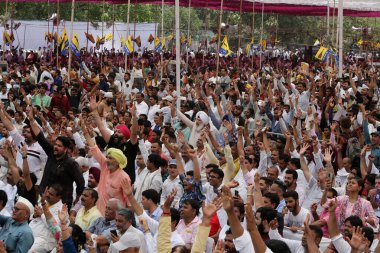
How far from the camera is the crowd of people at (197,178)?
8.73 m

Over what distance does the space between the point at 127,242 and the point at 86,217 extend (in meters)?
1.87

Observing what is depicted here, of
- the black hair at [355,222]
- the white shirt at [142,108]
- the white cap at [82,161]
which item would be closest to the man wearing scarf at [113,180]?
the white cap at [82,161]

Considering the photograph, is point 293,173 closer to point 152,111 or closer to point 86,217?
point 86,217

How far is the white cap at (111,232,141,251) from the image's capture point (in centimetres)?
833

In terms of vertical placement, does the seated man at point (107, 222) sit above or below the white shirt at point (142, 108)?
below

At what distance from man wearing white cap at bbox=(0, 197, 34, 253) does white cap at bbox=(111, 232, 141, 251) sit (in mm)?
1086

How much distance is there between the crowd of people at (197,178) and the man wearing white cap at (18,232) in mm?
11

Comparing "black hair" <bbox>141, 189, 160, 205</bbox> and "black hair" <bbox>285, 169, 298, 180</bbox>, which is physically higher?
"black hair" <bbox>285, 169, 298, 180</bbox>

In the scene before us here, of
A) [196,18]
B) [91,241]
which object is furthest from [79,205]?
[196,18]

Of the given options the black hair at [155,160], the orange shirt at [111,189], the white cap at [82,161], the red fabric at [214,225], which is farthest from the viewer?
the white cap at [82,161]

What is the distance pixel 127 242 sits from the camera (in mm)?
8344

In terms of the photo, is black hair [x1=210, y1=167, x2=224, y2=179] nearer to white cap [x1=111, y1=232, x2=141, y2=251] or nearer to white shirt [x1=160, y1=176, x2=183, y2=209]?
white shirt [x1=160, y1=176, x2=183, y2=209]

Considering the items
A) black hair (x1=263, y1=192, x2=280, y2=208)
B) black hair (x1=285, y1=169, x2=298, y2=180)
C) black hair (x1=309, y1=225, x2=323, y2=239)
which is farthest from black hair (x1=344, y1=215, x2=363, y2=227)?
black hair (x1=285, y1=169, x2=298, y2=180)

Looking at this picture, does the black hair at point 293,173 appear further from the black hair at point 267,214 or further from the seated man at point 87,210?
the seated man at point 87,210
